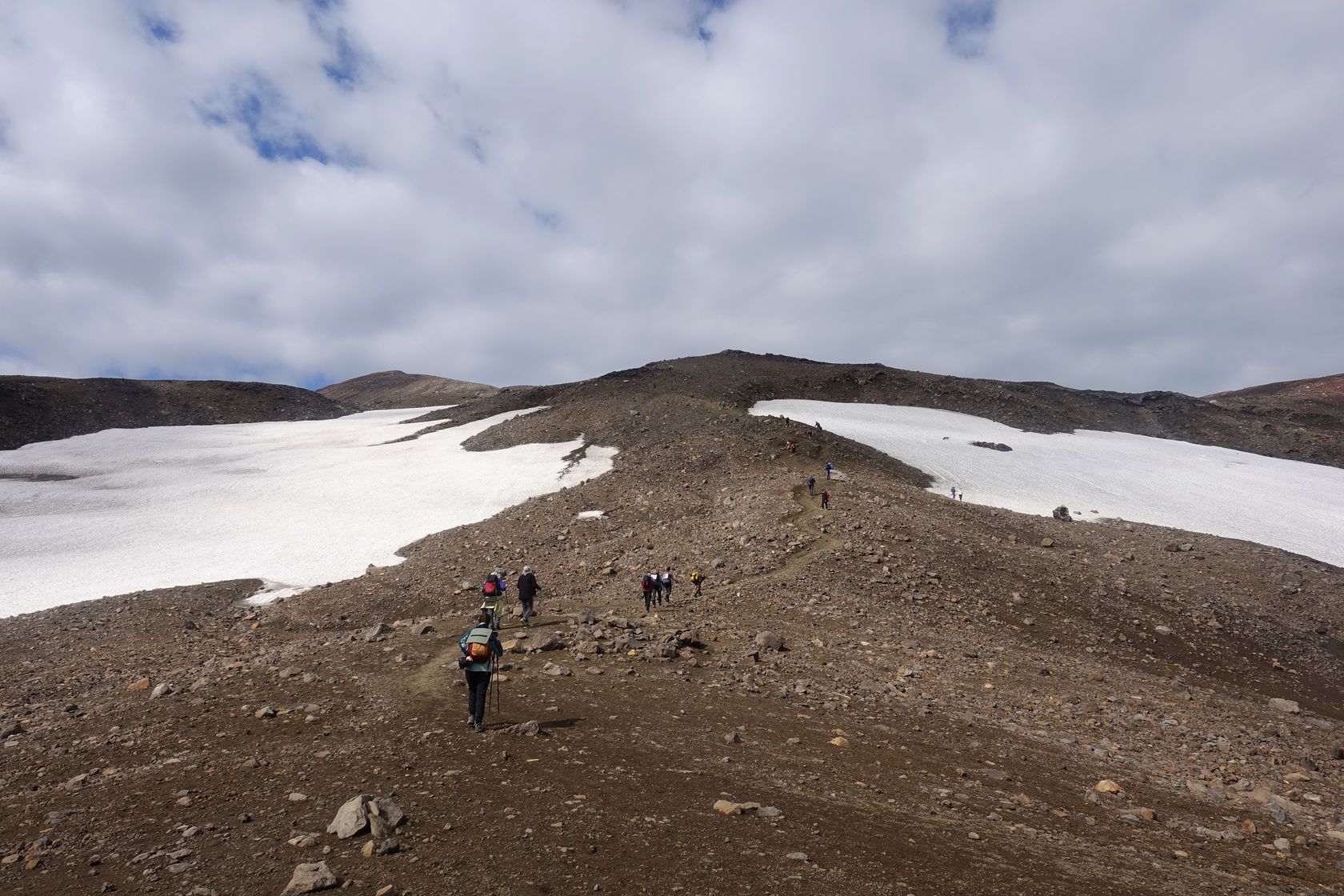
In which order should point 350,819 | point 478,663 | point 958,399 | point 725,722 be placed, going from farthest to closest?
point 958,399 → point 725,722 → point 478,663 → point 350,819

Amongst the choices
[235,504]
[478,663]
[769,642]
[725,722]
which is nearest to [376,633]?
[478,663]

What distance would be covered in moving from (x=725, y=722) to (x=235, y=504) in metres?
39.7

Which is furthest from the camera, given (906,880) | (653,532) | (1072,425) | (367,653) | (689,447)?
(1072,425)

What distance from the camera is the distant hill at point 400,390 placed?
4500 inches

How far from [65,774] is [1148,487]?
5660 centimetres

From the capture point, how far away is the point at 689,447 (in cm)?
4100

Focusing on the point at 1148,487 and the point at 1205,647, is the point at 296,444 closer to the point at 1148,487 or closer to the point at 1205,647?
the point at 1205,647

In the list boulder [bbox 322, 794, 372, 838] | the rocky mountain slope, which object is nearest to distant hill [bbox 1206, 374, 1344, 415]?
the rocky mountain slope

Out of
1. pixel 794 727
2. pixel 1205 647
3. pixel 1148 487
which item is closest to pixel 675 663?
pixel 794 727

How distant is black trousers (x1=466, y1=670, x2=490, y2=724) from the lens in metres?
10.8

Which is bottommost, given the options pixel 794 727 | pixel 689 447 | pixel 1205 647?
pixel 1205 647

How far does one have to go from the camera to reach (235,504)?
41.1m

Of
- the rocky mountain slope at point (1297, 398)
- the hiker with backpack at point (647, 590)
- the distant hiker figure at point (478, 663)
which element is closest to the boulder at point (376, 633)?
the distant hiker figure at point (478, 663)

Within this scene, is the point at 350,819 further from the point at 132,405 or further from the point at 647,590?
the point at 132,405
